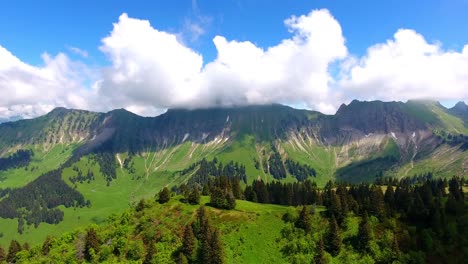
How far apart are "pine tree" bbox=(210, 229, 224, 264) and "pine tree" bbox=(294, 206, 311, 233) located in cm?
3043

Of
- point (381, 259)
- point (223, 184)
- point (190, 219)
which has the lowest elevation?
point (381, 259)

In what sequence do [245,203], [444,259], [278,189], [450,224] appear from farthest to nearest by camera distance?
[278,189] → [245,203] → [450,224] → [444,259]

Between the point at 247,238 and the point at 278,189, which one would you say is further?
the point at 278,189

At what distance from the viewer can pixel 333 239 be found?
4692 inches

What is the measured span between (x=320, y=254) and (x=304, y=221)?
16.1 metres

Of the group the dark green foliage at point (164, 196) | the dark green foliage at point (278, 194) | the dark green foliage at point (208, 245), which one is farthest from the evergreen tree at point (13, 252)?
the dark green foliage at point (278, 194)

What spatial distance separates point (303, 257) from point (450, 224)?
5228cm

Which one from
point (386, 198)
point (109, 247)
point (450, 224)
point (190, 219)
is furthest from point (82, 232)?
point (450, 224)

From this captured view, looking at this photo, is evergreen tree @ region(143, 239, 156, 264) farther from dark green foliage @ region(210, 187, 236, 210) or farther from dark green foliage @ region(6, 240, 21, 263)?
dark green foliage @ region(6, 240, 21, 263)

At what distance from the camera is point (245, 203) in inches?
6294

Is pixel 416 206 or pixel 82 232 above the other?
pixel 416 206

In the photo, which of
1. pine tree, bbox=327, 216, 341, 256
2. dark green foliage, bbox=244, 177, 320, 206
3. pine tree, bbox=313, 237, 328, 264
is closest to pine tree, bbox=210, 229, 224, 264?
pine tree, bbox=313, 237, 328, 264

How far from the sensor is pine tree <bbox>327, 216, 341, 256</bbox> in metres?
118

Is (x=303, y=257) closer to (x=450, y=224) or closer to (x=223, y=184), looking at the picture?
(x=450, y=224)
